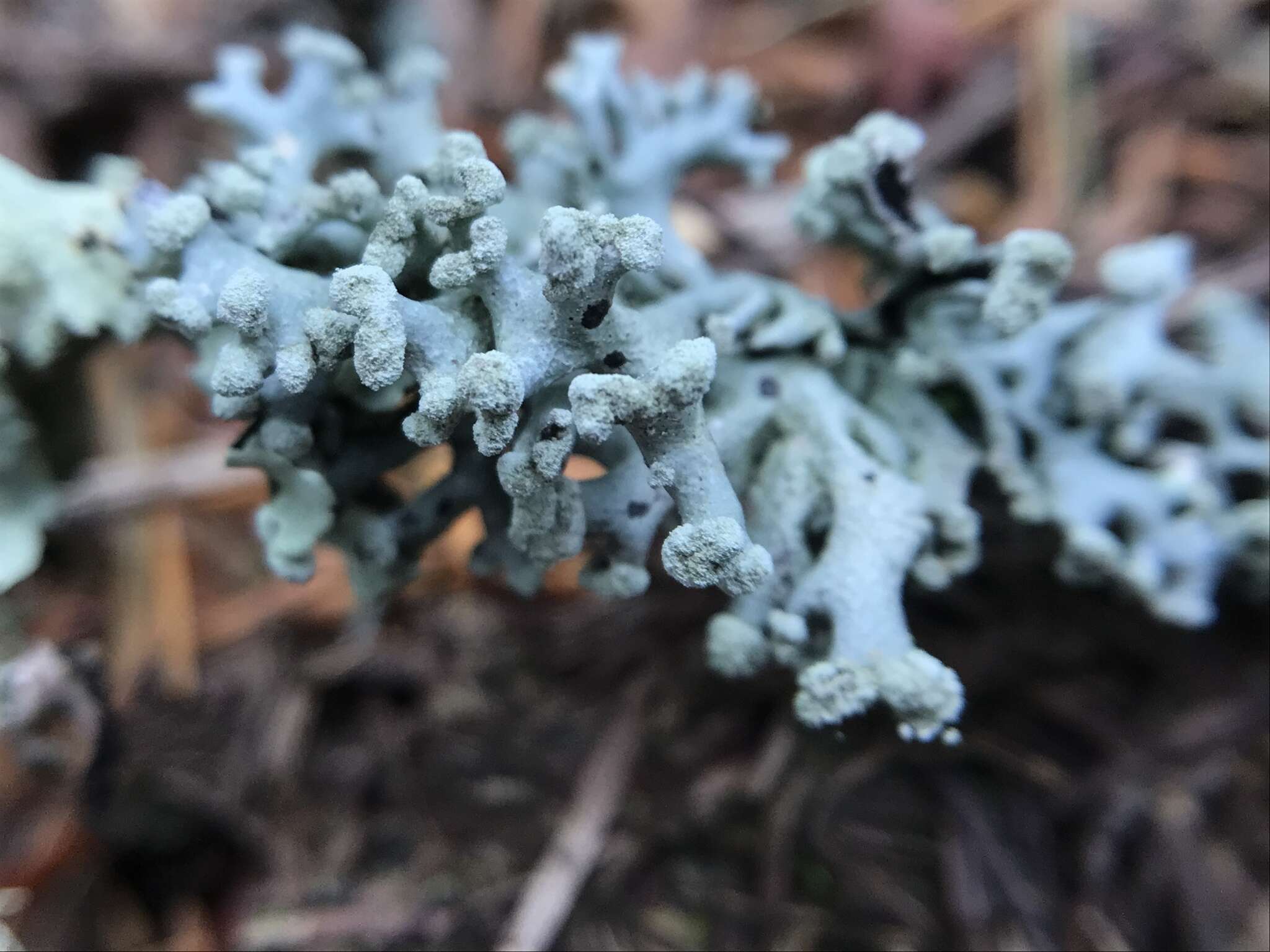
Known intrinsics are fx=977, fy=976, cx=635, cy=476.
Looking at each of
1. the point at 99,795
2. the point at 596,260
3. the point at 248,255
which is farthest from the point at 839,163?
the point at 99,795

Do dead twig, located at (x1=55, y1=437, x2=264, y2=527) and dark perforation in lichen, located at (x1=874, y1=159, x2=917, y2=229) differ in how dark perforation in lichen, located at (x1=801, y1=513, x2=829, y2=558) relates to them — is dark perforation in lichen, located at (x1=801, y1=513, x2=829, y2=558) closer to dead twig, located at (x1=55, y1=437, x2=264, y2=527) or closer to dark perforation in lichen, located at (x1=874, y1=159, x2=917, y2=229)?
dark perforation in lichen, located at (x1=874, y1=159, x2=917, y2=229)

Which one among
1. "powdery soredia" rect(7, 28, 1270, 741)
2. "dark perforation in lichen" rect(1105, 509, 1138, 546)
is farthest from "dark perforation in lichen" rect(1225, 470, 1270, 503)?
"dark perforation in lichen" rect(1105, 509, 1138, 546)

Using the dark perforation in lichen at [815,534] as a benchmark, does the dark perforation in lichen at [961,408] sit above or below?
above

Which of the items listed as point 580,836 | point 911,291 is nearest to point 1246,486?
point 911,291

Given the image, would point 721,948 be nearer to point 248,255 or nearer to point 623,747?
point 623,747

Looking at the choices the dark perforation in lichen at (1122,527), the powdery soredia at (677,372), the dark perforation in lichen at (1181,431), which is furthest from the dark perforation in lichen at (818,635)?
the dark perforation in lichen at (1181,431)

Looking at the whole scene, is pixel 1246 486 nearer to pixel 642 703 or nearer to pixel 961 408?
pixel 961 408

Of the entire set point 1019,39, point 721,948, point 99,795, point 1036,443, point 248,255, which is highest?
point 1019,39

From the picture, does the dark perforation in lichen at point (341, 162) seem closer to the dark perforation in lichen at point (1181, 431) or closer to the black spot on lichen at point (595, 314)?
the black spot on lichen at point (595, 314)
